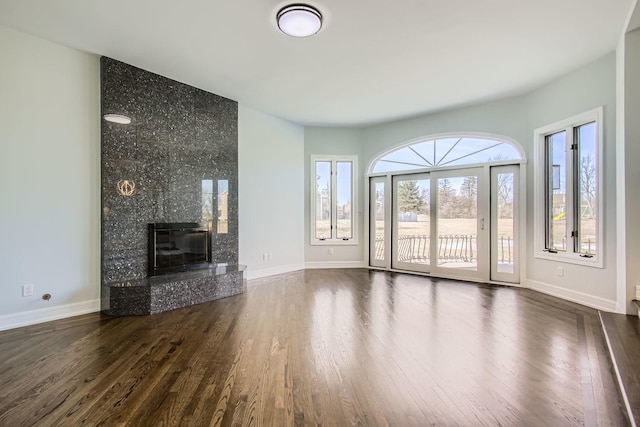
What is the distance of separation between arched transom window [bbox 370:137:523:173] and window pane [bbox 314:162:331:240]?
0.99 metres

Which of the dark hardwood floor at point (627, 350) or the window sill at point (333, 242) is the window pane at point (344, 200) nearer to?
the window sill at point (333, 242)

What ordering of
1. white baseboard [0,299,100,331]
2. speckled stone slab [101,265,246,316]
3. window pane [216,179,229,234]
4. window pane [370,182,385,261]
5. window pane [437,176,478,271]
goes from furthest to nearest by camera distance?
window pane [370,182,385,261] → window pane [437,176,478,271] → window pane [216,179,229,234] → speckled stone slab [101,265,246,316] → white baseboard [0,299,100,331]

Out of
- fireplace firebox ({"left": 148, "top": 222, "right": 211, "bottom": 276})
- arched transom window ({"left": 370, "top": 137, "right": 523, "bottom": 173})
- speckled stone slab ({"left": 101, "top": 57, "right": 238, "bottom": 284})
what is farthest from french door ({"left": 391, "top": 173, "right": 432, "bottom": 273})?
fireplace firebox ({"left": 148, "top": 222, "right": 211, "bottom": 276})

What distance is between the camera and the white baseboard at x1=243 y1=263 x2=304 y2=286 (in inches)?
219

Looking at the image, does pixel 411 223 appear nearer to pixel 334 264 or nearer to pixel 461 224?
pixel 461 224

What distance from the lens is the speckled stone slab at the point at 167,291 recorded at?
362 centimetres

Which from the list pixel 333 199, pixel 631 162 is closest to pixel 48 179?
pixel 333 199

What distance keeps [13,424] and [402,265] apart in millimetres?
5698

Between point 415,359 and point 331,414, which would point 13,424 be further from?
point 415,359

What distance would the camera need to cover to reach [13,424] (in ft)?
5.73

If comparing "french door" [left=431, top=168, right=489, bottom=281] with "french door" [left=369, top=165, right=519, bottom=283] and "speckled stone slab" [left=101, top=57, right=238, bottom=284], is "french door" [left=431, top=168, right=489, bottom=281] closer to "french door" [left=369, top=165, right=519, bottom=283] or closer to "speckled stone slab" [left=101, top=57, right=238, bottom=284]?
"french door" [left=369, top=165, right=519, bottom=283]

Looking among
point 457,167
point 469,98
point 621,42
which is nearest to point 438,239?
point 457,167

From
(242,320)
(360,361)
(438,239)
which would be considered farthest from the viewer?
(438,239)

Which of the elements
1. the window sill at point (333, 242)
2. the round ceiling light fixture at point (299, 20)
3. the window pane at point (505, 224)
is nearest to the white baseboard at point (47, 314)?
the round ceiling light fixture at point (299, 20)
